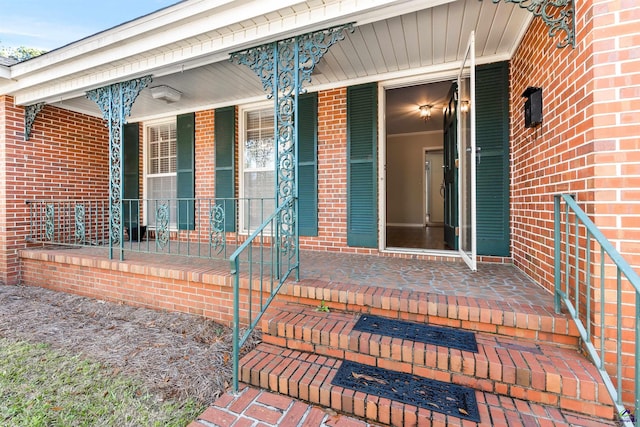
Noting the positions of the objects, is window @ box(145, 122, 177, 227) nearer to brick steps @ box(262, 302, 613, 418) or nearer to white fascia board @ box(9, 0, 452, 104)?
white fascia board @ box(9, 0, 452, 104)

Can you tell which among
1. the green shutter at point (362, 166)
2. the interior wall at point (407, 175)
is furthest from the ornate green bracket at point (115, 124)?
the interior wall at point (407, 175)

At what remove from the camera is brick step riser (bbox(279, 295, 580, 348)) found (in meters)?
1.59

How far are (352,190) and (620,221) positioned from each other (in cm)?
249

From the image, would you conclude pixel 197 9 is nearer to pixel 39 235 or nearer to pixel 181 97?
pixel 181 97

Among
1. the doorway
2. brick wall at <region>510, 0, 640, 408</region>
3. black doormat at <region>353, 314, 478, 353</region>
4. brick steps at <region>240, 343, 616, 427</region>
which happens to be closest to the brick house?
brick wall at <region>510, 0, 640, 408</region>

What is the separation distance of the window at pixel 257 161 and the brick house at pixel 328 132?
25mm

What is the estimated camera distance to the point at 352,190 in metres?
3.63

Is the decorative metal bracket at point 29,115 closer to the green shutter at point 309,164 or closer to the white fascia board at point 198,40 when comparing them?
the white fascia board at point 198,40

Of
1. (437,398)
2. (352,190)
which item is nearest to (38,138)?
(352,190)

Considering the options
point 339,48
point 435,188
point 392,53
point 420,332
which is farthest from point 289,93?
point 435,188

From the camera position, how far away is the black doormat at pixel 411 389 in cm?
135

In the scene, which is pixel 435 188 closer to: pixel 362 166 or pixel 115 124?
pixel 362 166

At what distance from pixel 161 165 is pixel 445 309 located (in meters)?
5.13

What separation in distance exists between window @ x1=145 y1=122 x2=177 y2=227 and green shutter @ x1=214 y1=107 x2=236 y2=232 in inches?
43.1
